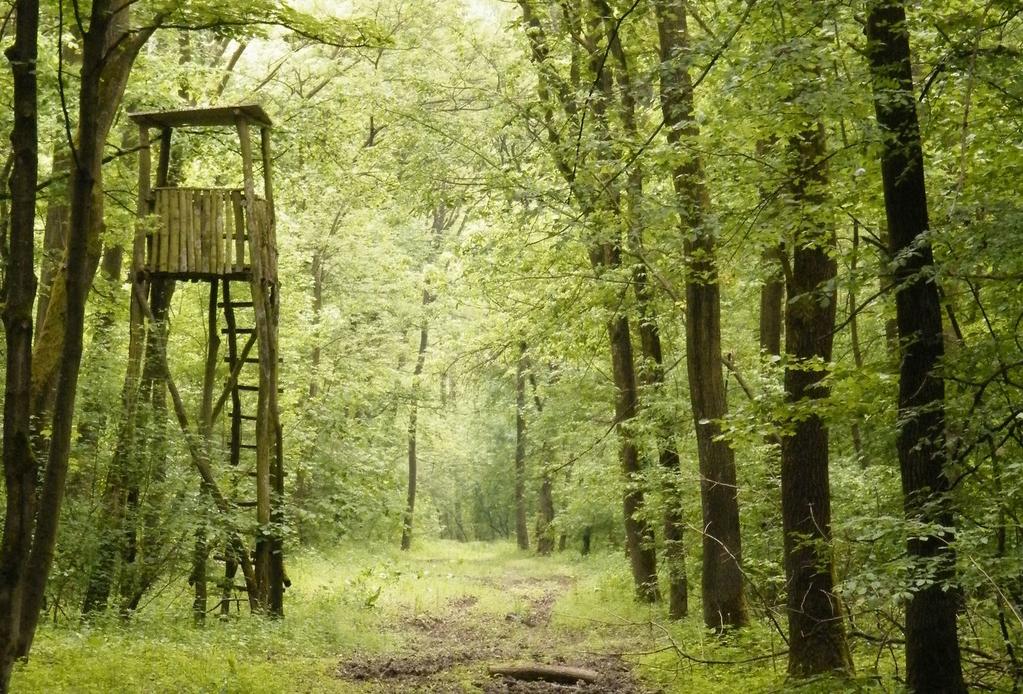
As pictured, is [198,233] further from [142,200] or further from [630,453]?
[630,453]

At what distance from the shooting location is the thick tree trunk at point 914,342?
237 inches

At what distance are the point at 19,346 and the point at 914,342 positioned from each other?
18.6 feet

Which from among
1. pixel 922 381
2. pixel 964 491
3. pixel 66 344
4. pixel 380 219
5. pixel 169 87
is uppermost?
pixel 380 219

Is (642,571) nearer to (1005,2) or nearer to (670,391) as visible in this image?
(670,391)

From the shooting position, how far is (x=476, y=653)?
12.4 meters

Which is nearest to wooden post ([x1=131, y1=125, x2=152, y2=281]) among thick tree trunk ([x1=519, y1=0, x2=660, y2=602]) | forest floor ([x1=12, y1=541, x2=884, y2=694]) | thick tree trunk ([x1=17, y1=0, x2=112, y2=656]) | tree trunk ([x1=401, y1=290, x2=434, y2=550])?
forest floor ([x1=12, y1=541, x2=884, y2=694])

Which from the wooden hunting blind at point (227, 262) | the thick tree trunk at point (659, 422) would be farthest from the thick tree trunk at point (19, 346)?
the thick tree trunk at point (659, 422)

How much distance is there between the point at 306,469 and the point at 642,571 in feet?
33.5

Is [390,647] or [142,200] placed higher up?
[142,200]

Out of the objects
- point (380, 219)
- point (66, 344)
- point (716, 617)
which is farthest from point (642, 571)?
point (380, 219)

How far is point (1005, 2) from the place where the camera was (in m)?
5.77

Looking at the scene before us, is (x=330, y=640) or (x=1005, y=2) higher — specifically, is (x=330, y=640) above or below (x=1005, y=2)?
below

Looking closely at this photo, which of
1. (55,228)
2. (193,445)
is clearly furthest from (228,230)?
(193,445)

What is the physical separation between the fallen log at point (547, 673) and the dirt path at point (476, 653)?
0.12m
